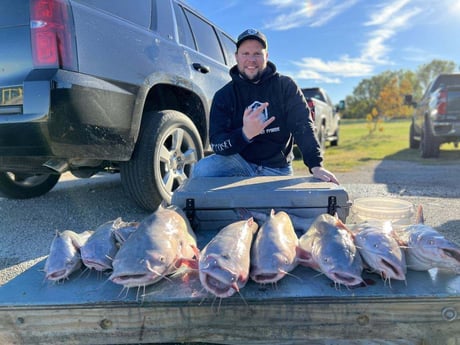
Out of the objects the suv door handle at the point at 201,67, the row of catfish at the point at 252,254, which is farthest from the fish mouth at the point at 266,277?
the suv door handle at the point at 201,67

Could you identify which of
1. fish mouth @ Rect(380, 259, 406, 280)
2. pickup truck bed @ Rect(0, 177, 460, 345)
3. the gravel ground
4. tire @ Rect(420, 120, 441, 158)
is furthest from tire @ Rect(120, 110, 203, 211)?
tire @ Rect(420, 120, 441, 158)

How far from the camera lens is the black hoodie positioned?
3.07m

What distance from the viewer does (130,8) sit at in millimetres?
3168

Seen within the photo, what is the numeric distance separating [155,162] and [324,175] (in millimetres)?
Answer: 1550

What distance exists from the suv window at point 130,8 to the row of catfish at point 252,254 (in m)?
1.94

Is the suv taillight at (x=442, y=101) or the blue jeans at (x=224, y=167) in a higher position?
the suv taillight at (x=442, y=101)

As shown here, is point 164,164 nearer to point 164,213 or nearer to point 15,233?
point 15,233

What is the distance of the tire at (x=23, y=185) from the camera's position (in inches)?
164

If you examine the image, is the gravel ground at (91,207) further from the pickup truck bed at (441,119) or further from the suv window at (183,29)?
the suv window at (183,29)

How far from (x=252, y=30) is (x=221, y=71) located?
1.90 meters

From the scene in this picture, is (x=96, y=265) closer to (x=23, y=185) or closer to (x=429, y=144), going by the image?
(x=23, y=185)

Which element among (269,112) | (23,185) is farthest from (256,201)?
(23,185)

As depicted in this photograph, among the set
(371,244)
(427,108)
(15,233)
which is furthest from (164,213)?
(427,108)

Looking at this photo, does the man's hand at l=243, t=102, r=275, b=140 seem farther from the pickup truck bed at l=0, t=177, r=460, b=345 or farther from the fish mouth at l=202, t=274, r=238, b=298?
the fish mouth at l=202, t=274, r=238, b=298
